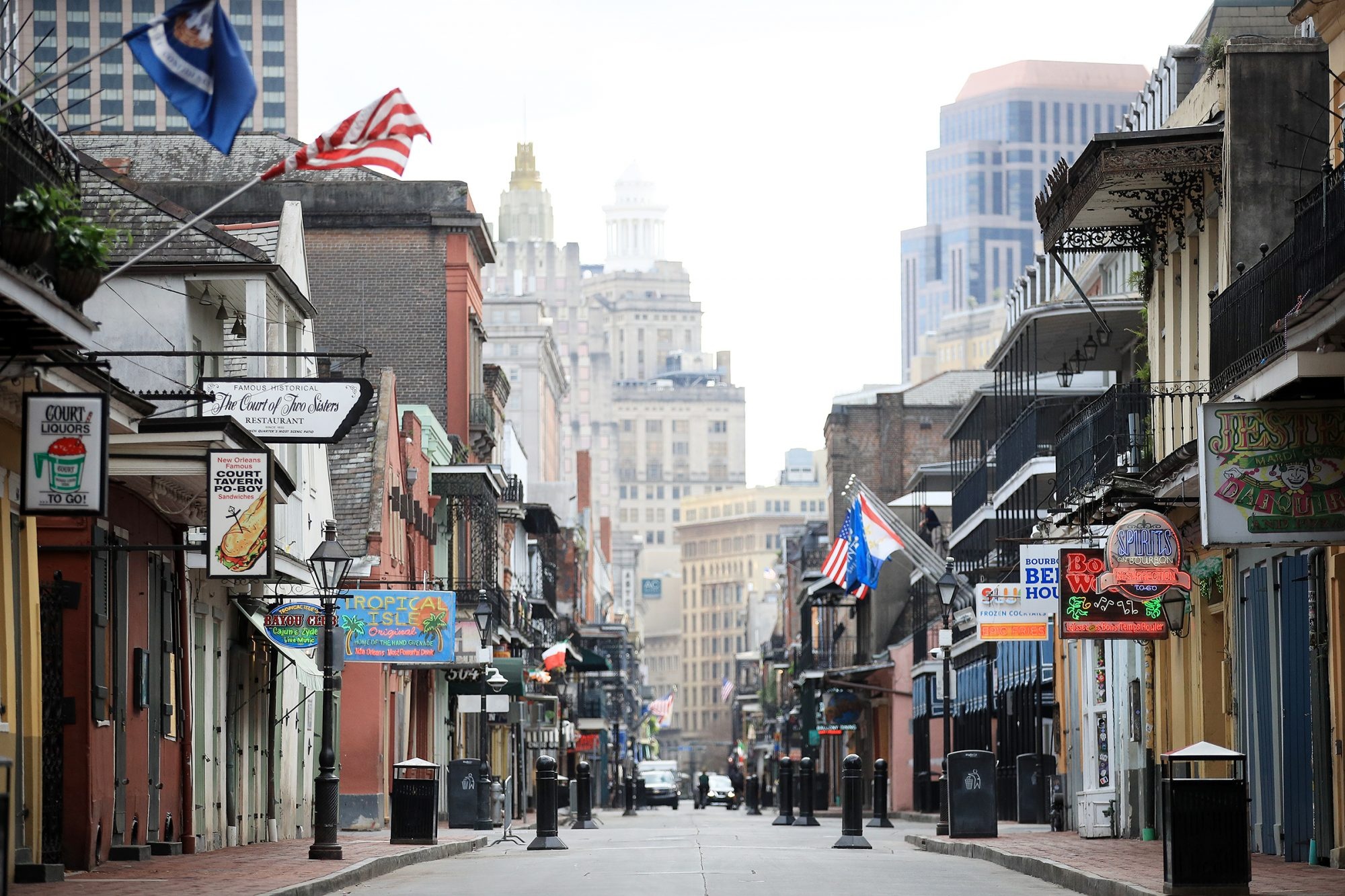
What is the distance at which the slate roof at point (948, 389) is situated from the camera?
280 feet

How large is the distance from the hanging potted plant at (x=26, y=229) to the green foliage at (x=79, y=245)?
12.9 inches

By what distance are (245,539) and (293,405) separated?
9.25 ft

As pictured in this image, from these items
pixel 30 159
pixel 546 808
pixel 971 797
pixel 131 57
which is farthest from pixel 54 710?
pixel 131 57

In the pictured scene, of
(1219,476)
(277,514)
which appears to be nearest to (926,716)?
(277,514)

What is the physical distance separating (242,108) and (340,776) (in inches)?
1067

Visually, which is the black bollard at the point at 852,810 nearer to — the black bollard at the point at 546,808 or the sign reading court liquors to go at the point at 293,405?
the black bollard at the point at 546,808

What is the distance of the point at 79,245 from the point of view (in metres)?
15.0

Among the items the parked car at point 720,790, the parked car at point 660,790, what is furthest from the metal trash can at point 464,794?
the parked car at point 720,790

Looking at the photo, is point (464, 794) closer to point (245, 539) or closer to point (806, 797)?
point (806, 797)

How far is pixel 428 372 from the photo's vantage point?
53.9 m

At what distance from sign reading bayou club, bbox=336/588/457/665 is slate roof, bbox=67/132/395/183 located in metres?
17.6

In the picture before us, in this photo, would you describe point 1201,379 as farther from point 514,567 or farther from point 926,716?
point 514,567

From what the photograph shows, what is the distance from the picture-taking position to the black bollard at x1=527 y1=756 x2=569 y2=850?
29.9 meters

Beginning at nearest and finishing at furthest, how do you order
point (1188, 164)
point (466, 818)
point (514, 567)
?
1. point (1188, 164)
2. point (466, 818)
3. point (514, 567)
